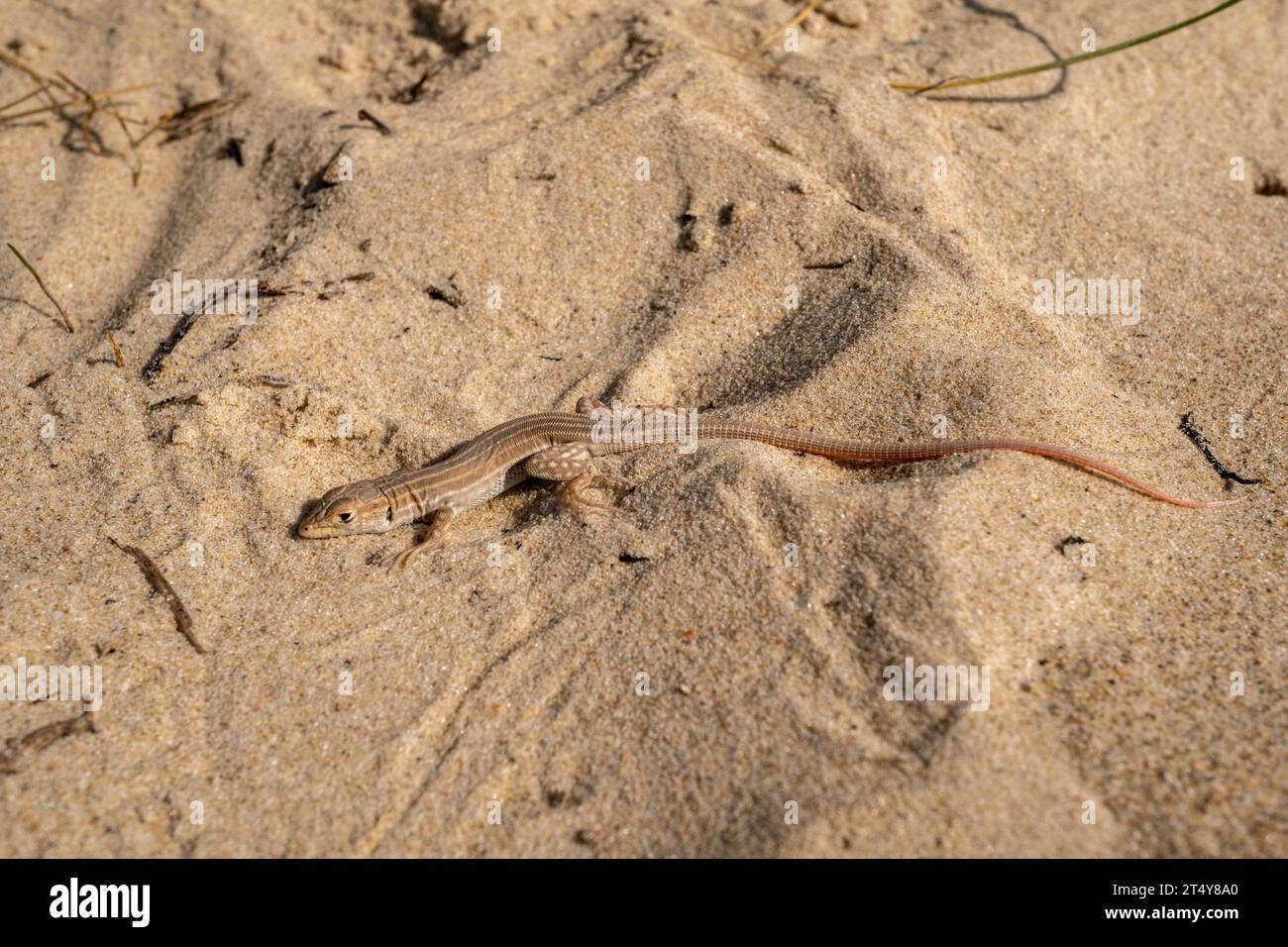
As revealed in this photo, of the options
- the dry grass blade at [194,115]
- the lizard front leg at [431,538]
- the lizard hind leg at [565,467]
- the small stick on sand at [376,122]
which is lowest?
the lizard front leg at [431,538]

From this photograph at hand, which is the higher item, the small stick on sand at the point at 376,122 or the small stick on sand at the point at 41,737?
the small stick on sand at the point at 376,122

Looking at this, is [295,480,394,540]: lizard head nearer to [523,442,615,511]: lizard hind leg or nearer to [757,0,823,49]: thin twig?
[523,442,615,511]: lizard hind leg

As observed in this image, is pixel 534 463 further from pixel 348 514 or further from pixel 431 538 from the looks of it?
pixel 348 514

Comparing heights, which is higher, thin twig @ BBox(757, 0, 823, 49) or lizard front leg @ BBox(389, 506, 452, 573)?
thin twig @ BBox(757, 0, 823, 49)

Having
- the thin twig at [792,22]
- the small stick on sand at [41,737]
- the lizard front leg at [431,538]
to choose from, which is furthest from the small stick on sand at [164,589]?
the thin twig at [792,22]

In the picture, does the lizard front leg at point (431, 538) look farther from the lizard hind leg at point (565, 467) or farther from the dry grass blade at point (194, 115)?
the dry grass blade at point (194, 115)

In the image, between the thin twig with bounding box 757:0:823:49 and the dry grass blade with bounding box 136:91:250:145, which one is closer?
the thin twig with bounding box 757:0:823:49

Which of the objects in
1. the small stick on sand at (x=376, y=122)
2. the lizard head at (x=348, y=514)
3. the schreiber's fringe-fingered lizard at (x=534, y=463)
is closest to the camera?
the schreiber's fringe-fingered lizard at (x=534, y=463)

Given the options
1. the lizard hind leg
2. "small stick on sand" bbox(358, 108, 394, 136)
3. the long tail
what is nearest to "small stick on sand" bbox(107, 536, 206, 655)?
the lizard hind leg
